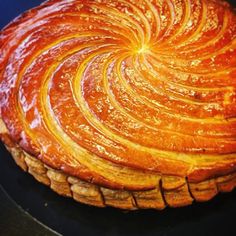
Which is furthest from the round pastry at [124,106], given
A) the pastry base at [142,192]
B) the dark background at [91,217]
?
the dark background at [91,217]

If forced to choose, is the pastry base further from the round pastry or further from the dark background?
the dark background

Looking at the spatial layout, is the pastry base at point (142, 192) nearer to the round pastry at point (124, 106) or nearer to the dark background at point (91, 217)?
the round pastry at point (124, 106)

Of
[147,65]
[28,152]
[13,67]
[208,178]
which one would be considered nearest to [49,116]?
[28,152]

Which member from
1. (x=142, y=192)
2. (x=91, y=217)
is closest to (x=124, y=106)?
(x=142, y=192)

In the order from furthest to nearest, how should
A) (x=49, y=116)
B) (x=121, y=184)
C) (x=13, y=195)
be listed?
(x=13, y=195) → (x=49, y=116) → (x=121, y=184)

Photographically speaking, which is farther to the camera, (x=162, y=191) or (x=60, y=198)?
(x=60, y=198)

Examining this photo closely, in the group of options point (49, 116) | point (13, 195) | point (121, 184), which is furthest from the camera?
point (13, 195)

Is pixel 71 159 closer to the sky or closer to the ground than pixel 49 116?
closer to the ground

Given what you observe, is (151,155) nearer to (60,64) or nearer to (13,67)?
(60,64)

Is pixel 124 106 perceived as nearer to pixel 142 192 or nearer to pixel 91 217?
pixel 142 192
